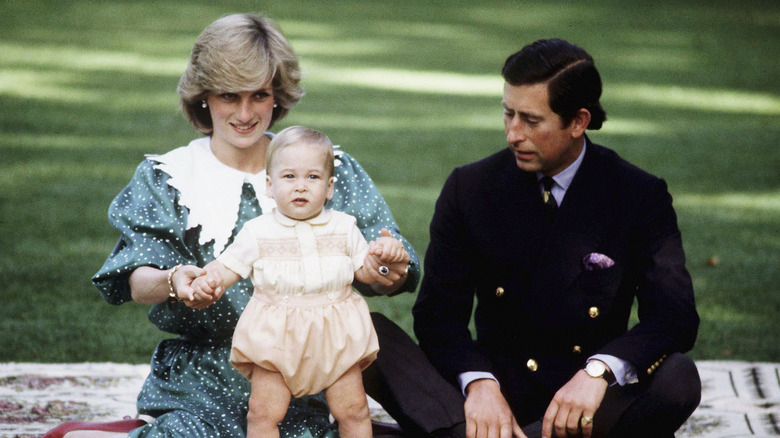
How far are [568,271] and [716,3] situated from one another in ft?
61.9

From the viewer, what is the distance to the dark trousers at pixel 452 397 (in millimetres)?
3414

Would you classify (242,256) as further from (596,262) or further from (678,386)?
(678,386)

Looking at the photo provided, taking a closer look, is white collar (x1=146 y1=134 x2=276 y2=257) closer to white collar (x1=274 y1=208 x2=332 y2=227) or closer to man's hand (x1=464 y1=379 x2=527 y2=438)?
white collar (x1=274 y1=208 x2=332 y2=227)

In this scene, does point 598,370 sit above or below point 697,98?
above

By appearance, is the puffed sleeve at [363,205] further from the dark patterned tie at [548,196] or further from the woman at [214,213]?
the dark patterned tie at [548,196]

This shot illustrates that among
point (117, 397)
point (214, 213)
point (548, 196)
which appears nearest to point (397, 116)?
point (117, 397)

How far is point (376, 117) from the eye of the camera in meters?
11.3

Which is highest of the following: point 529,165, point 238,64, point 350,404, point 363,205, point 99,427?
point 238,64

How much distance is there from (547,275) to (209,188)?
1.19m

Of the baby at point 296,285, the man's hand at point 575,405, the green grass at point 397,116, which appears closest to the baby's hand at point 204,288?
the baby at point 296,285

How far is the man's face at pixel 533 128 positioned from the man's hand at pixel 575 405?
74 centimetres

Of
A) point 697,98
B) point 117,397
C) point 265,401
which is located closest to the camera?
point 265,401

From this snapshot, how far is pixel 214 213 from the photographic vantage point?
364 centimetres

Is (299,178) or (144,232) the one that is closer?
(299,178)
